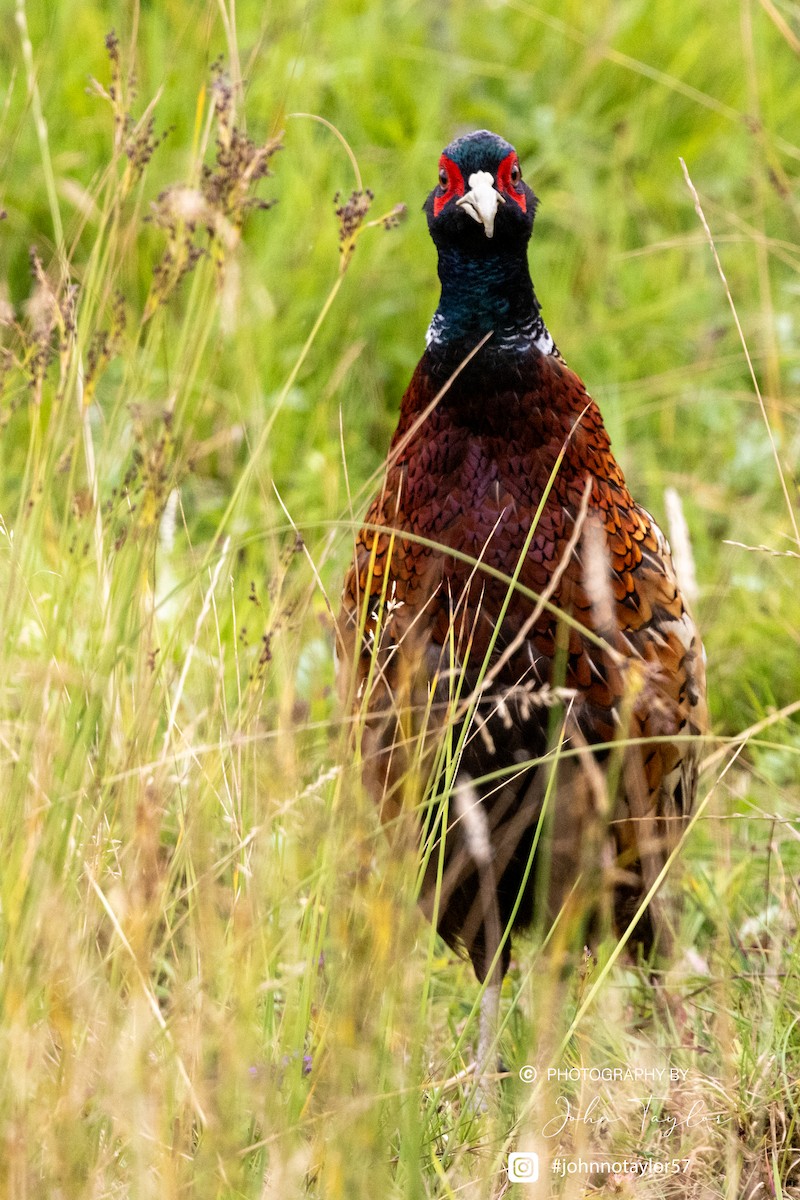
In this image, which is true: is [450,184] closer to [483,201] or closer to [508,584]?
[483,201]

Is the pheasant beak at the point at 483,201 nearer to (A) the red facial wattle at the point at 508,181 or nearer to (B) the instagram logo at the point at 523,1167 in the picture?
(A) the red facial wattle at the point at 508,181

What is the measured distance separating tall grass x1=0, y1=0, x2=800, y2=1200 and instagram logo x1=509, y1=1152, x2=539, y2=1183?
3 cm

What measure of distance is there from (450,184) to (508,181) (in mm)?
102

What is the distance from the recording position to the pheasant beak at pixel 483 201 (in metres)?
2.39

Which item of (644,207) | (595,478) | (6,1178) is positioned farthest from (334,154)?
(6,1178)

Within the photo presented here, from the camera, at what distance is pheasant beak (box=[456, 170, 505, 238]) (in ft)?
7.86

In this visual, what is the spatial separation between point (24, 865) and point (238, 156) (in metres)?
0.87

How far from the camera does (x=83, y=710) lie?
1823 millimetres

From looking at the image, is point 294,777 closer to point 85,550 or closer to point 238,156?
point 85,550

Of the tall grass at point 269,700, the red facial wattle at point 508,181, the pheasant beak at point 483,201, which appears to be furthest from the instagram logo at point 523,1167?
the red facial wattle at point 508,181

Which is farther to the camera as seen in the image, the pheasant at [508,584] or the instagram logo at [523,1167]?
the pheasant at [508,584]

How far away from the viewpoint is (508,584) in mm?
2445

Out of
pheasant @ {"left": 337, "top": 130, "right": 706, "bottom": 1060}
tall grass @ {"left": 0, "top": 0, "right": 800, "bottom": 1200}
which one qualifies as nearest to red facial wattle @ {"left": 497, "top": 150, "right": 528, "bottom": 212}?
pheasant @ {"left": 337, "top": 130, "right": 706, "bottom": 1060}

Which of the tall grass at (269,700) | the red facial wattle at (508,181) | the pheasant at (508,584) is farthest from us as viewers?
the red facial wattle at (508,181)
